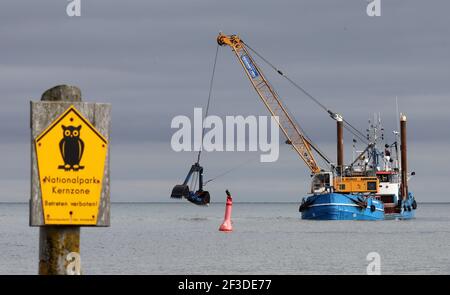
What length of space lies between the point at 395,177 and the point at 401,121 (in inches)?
313

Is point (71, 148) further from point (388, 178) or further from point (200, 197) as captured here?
point (388, 178)

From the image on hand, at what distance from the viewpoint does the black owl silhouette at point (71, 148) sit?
387 inches

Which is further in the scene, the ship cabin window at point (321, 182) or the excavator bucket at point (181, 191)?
the excavator bucket at point (181, 191)

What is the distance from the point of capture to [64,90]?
9.99 meters

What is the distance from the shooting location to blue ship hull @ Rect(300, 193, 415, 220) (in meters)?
131

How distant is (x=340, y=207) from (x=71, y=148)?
401 feet

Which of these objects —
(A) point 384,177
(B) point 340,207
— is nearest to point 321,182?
(B) point 340,207

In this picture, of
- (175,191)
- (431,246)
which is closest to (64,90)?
(431,246)

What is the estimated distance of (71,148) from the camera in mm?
9836


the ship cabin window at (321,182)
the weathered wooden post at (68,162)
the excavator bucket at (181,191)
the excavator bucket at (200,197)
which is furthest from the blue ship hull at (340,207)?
the weathered wooden post at (68,162)

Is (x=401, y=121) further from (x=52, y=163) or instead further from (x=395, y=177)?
(x=52, y=163)

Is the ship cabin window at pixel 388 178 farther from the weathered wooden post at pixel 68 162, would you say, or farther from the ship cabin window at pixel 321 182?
the weathered wooden post at pixel 68 162

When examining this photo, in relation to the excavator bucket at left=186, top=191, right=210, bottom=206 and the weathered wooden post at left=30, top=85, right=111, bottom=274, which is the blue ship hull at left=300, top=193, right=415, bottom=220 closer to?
the excavator bucket at left=186, top=191, right=210, bottom=206
